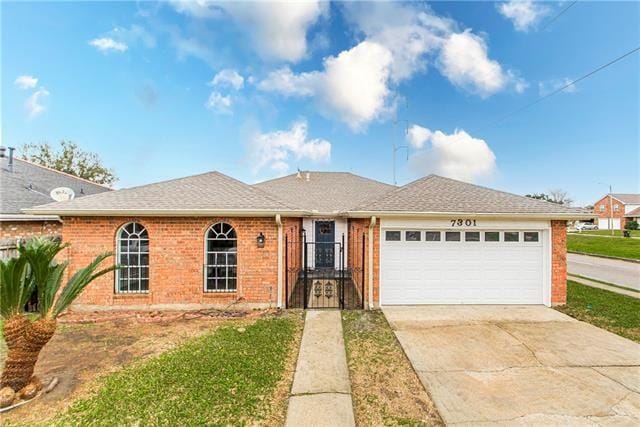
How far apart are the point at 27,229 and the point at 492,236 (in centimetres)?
1426

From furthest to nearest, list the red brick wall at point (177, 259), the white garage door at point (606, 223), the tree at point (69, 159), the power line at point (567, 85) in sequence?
1. the white garage door at point (606, 223)
2. the tree at point (69, 159)
3. the red brick wall at point (177, 259)
4. the power line at point (567, 85)

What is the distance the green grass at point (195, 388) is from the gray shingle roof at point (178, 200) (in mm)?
3432

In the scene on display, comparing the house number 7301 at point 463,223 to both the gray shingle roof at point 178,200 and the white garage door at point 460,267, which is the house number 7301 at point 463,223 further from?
the gray shingle roof at point 178,200

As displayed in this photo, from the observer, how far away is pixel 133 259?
7609 mm

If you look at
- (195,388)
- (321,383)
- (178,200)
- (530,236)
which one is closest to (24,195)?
(178,200)

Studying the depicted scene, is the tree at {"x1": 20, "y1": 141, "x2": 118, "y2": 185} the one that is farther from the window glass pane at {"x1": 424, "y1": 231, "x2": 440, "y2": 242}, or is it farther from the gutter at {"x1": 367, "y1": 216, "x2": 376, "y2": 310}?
the window glass pane at {"x1": 424, "y1": 231, "x2": 440, "y2": 242}

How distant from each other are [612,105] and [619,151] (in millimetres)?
6920

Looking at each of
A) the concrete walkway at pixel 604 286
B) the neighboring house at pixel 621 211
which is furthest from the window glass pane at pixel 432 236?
the neighboring house at pixel 621 211

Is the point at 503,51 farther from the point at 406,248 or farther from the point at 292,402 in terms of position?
the point at 292,402

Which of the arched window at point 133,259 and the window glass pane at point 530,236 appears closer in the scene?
the arched window at point 133,259

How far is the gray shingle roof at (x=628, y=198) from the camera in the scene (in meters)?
58.3

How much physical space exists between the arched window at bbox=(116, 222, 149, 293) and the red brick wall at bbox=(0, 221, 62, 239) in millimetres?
3062

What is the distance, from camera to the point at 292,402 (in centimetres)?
365

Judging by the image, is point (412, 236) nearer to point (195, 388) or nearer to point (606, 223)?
point (195, 388)
